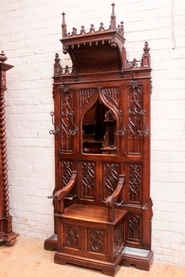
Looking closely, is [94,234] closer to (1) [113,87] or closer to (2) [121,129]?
(2) [121,129]

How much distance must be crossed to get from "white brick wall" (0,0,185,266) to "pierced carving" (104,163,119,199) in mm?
334

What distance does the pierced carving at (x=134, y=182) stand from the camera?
2.43 m

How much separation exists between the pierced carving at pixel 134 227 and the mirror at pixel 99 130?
2.02ft

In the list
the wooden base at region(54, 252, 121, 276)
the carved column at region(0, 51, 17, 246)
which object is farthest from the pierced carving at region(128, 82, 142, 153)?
the carved column at region(0, 51, 17, 246)

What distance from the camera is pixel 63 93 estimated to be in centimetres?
267

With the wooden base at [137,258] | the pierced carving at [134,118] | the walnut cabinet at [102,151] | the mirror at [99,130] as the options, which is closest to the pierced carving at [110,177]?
the walnut cabinet at [102,151]

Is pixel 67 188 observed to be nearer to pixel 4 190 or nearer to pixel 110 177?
pixel 110 177

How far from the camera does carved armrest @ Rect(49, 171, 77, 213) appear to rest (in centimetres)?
235

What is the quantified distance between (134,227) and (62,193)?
72 cm

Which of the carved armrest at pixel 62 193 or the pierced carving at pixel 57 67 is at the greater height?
the pierced carving at pixel 57 67

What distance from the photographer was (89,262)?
2287 millimetres

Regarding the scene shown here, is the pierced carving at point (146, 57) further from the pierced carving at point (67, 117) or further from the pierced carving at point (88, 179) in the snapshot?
the pierced carving at point (88, 179)

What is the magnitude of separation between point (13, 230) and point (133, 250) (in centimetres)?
146

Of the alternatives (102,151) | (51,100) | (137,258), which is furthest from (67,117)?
(137,258)
